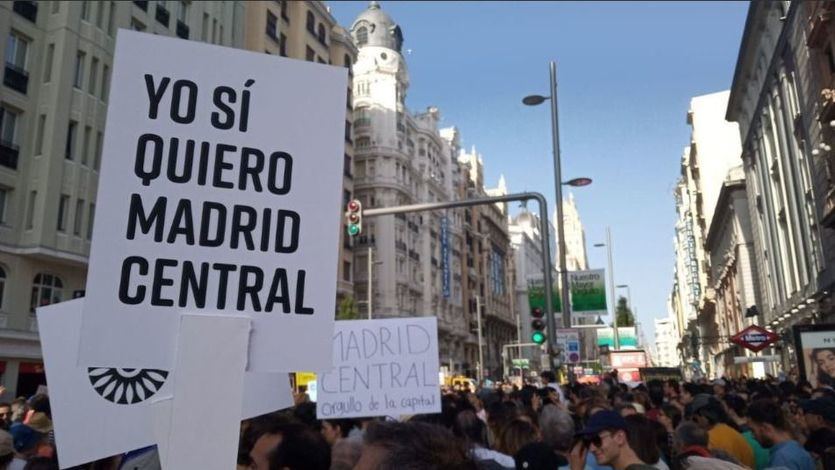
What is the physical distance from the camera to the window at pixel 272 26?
4272 cm

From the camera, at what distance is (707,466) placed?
3.10 metres

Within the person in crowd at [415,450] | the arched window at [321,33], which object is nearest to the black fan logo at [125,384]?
the person in crowd at [415,450]

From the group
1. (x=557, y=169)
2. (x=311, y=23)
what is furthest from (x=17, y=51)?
(x=311, y=23)

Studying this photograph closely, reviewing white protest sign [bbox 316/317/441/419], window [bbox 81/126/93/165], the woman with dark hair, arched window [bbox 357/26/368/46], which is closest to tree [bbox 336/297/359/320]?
window [bbox 81/126/93/165]

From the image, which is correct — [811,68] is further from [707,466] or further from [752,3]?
[707,466]

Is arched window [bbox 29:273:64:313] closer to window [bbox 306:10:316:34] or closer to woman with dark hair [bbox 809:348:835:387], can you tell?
woman with dark hair [bbox 809:348:835:387]

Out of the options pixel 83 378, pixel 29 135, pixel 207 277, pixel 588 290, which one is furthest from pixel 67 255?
pixel 207 277

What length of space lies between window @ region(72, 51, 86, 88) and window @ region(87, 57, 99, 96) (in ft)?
1.48

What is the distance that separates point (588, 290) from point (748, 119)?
21.4 meters

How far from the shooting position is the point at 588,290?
2048cm

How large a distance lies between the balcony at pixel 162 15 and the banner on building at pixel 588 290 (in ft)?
78.6

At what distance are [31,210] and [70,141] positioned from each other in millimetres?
3361

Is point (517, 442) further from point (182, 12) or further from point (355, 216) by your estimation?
point (182, 12)

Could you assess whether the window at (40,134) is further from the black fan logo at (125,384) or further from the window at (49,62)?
the black fan logo at (125,384)
